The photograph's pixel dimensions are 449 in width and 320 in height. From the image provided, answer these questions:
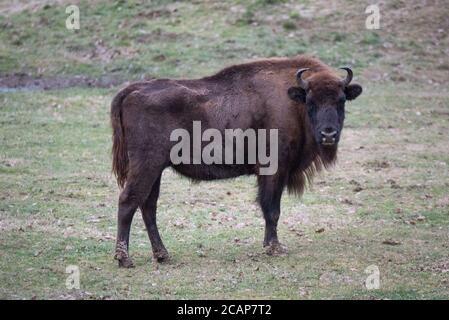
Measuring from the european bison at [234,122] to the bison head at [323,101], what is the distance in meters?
0.01

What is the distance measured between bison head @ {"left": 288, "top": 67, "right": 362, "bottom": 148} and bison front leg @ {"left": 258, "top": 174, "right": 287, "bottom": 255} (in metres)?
0.74

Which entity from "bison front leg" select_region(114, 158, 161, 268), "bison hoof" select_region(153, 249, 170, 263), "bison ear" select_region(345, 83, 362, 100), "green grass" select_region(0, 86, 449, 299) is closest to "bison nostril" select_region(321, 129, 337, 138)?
"bison ear" select_region(345, 83, 362, 100)

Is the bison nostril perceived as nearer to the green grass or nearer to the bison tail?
the green grass

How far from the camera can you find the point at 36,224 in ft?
38.2

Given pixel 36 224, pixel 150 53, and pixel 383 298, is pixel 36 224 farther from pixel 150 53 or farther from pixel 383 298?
pixel 150 53

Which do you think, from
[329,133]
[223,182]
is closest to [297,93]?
[329,133]

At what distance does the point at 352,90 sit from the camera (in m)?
10.8

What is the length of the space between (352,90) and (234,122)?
1544 millimetres

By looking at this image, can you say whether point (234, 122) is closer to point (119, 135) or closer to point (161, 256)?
point (119, 135)

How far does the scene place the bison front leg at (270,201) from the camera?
10.6 meters

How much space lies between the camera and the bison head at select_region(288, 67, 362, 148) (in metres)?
10.3

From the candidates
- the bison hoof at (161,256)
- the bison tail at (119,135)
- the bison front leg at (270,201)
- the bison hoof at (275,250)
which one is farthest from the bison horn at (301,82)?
the bison hoof at (161,256)

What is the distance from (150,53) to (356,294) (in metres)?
16.0

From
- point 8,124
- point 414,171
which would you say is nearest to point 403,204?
point 414,171
